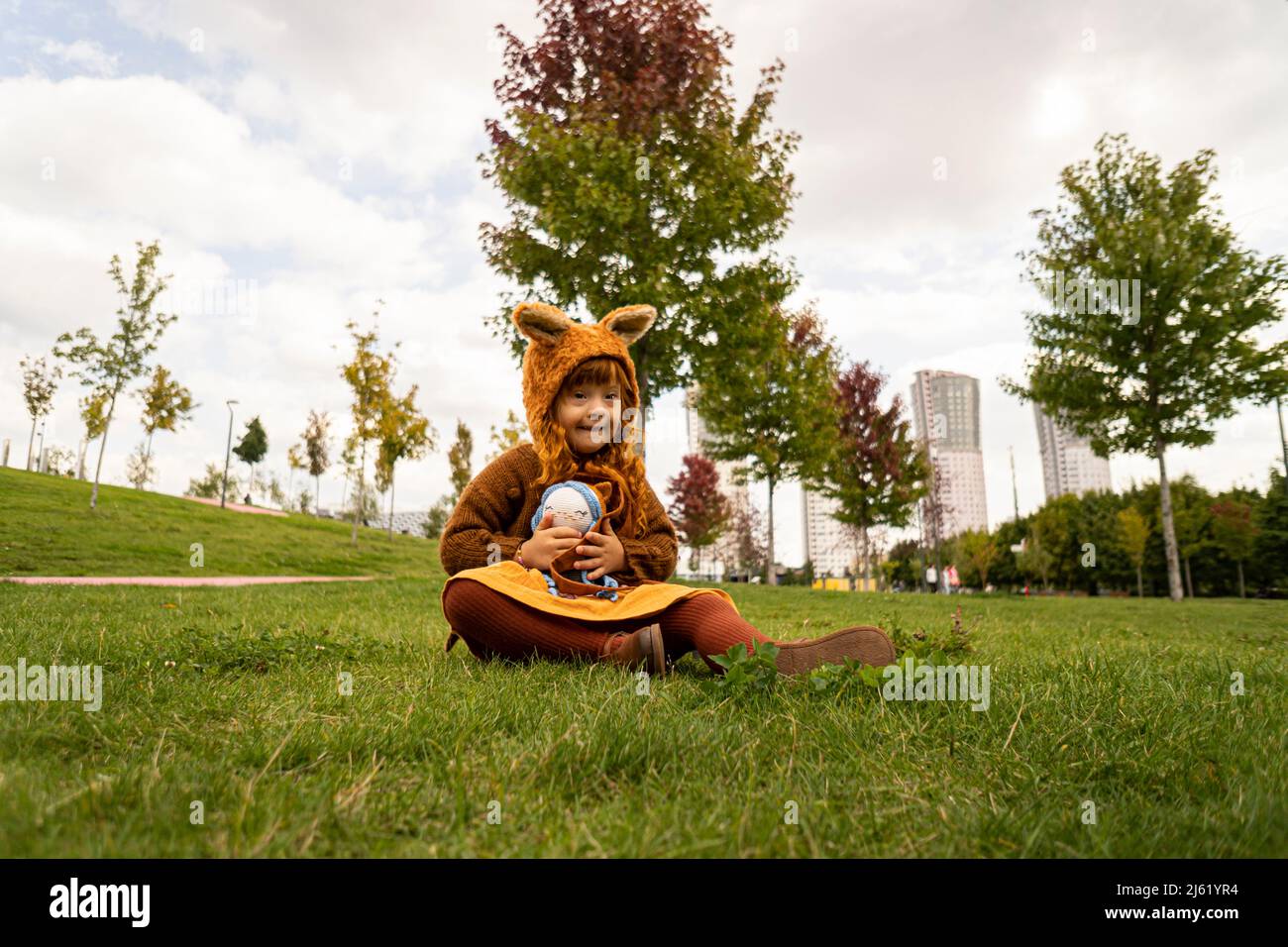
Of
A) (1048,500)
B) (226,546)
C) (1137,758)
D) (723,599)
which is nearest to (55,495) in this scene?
(226,546)

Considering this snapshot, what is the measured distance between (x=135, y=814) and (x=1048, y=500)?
209 ft

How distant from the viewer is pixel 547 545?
3227 mm

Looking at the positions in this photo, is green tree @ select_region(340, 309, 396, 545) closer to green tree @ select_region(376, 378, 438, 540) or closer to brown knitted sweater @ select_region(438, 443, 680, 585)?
green tree @ select_region(376, 378, 438, 540)

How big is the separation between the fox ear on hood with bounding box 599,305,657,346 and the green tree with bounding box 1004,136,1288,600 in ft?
46.2

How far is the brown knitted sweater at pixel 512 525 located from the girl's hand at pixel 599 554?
0.08 m

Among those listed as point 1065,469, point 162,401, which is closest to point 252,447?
point 162,401

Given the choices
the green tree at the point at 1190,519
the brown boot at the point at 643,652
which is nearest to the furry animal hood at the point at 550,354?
the brown boot at the point at 643,652

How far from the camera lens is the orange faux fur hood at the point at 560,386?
3.48m

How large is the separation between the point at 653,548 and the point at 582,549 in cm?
45

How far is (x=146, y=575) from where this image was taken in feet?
46.7

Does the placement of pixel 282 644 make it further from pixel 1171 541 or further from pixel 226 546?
pixel 226 546

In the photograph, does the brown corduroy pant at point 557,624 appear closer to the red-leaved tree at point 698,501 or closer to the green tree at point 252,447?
the red-leaved tree at point 698,501

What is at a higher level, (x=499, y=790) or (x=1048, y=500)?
(x=1048, y=500)
